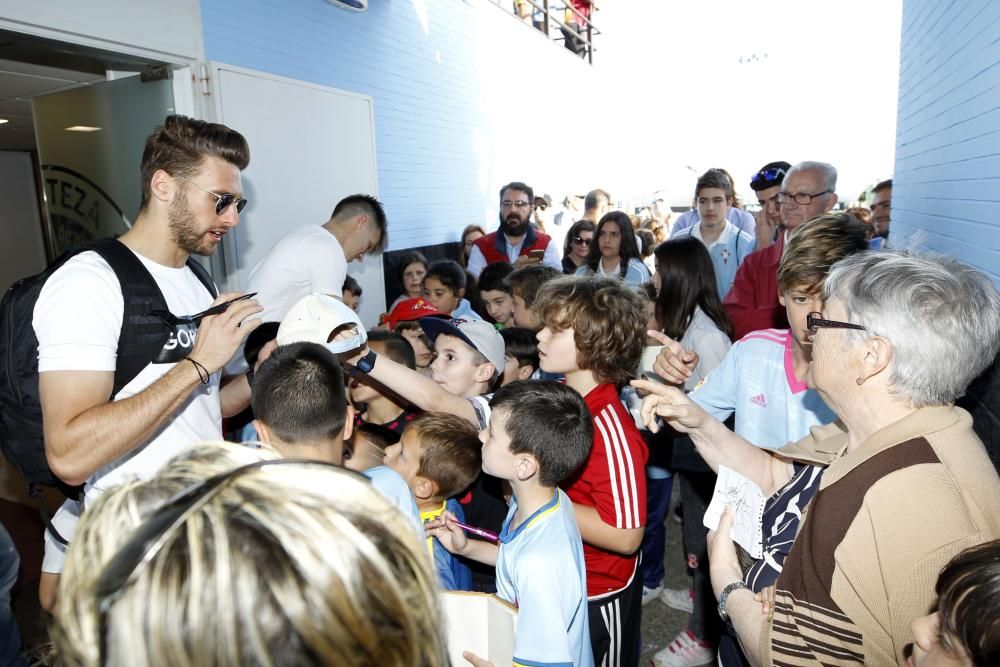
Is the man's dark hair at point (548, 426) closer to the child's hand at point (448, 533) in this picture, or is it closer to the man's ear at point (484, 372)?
the child's hand at point (448, 533)

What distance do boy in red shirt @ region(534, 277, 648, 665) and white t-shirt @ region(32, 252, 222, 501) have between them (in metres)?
1.25

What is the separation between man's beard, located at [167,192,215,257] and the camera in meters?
1.98

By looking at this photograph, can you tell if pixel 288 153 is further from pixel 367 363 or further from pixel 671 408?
pixel 671 408

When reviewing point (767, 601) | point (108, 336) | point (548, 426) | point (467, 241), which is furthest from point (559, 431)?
point (467, 241)

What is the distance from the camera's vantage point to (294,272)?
3.39 meters

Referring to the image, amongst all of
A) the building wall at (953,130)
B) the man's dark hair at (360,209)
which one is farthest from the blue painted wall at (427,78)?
the building wall at (953,130)

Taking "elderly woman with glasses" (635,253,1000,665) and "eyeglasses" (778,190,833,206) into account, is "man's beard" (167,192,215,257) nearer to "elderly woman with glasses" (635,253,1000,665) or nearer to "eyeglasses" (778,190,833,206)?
"elderly woman with glasses" (635,253,1000,665)

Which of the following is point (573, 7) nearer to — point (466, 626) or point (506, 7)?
point (506, 7)

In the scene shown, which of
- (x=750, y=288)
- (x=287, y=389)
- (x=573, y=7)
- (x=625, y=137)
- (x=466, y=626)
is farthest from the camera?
(x=625, y=137)

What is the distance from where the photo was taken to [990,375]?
2.12m

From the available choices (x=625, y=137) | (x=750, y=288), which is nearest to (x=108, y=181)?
(x=750, y=288)

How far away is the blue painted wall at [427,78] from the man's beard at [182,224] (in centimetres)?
318

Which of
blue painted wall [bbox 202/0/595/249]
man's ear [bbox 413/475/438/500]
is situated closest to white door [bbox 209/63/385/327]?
blue painted wall [bbox 202/0/595/249]

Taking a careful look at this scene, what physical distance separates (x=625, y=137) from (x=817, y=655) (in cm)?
1778
